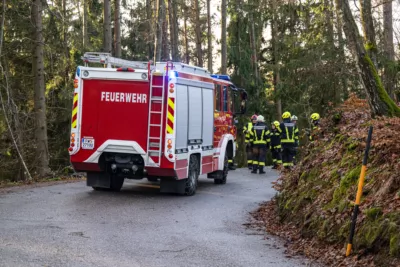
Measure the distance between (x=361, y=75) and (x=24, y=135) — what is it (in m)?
15.0

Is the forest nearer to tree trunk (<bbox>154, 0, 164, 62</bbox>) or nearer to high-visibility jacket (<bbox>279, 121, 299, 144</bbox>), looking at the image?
tree trunk (<bbox>154, 0, 164, 62</bbox>)

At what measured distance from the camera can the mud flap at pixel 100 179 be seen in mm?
13000

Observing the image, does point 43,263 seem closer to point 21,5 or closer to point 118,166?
point 118,166

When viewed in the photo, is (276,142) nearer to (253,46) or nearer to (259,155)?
(259,155)

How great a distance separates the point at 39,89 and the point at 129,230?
472 inches

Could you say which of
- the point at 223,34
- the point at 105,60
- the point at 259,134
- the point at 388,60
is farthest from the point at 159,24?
the point at 105,60

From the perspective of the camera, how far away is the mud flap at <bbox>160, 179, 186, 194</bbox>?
13.0 m

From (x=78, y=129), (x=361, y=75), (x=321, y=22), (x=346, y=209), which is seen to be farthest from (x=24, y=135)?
(x=346, y=209)

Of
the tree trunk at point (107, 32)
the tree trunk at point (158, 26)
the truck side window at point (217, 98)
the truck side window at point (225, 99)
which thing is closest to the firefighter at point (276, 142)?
the truck side window at point (225, 99)

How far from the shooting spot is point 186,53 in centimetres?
3788

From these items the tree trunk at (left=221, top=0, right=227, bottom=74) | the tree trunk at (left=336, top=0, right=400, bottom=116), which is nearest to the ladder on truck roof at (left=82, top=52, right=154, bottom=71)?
the tree trunk at (left=336, top=0, right=400, bottom=116)

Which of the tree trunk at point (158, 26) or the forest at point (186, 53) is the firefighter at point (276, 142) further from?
the tree trunk at point (158, 26)

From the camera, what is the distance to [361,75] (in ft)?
32.9

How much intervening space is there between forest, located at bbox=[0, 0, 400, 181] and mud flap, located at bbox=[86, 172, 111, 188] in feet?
18.6
